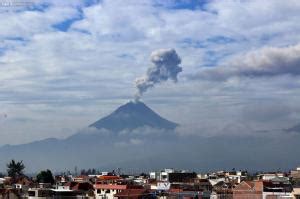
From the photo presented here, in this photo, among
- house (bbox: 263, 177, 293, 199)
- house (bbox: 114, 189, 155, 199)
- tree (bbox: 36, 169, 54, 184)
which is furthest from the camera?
tree (bbox: 36, 169, 54, 184)

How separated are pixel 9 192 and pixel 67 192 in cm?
694

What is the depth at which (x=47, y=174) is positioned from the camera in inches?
4397

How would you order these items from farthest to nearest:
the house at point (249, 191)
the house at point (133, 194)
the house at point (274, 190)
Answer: the house at point (133, 194), the house at point (249, 191), the house at point (274, 190)

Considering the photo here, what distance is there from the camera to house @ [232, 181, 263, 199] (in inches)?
2788

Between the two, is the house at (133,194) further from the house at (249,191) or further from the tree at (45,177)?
the tree at (45,177)

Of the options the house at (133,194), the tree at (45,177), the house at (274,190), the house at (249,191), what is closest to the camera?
the house at (274,190)

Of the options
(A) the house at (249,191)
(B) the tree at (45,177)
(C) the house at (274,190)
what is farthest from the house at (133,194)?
(B) the tree at (45,177)

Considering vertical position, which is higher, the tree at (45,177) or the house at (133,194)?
the tree at (45,177)

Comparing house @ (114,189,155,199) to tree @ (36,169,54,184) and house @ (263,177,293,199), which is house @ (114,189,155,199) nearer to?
house @ (263,177,293,199)

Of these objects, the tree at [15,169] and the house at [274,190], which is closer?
the house at [274,190]

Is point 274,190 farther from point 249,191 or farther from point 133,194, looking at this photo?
point 133,194

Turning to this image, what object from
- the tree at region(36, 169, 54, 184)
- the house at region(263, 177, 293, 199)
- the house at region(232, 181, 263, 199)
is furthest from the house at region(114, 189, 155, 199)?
the tree at region(36, 169, 54, 184)

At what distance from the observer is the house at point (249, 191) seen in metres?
70.8

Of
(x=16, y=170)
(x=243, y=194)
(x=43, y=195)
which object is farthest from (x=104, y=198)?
(x=16, y=170)
